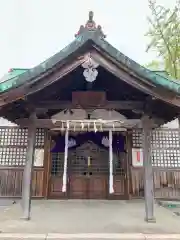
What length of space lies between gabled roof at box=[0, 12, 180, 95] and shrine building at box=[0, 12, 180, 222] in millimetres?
21

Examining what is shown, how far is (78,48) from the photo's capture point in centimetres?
476

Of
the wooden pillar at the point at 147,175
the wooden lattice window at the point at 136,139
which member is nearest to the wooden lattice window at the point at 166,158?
the wooden lattice window at the point at 136,139

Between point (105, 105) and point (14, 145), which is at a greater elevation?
point (105, 105)

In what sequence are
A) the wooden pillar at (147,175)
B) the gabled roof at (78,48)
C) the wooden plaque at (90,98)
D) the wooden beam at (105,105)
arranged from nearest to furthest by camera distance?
the gabled roof at (78,48), the wooden pillar at (147,175), the wooden plaque at (90,98), the wooden beam at (105,105)

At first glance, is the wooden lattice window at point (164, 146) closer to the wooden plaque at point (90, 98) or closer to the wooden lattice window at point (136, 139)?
the wooden lattice window at point (136, 139)

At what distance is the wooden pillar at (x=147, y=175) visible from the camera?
5125 millimetres

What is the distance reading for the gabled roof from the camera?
186 inches

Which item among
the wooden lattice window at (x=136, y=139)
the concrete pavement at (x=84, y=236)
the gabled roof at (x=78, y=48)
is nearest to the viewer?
the concrete pavement at (x=84, y=236)

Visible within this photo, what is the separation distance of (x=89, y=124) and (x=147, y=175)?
1993 mm

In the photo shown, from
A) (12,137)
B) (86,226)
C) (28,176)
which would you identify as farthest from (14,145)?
(86,226)

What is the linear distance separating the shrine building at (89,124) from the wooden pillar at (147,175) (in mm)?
21

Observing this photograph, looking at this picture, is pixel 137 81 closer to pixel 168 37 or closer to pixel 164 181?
pixel 164 181

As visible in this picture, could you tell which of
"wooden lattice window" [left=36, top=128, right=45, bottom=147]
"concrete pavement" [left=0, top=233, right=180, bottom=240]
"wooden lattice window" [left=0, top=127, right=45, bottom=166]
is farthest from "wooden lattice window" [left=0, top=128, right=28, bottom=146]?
"concrete pavement" [left=0, top=233, right=180, bottom=240]

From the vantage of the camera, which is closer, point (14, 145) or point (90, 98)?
point (90, 98)
